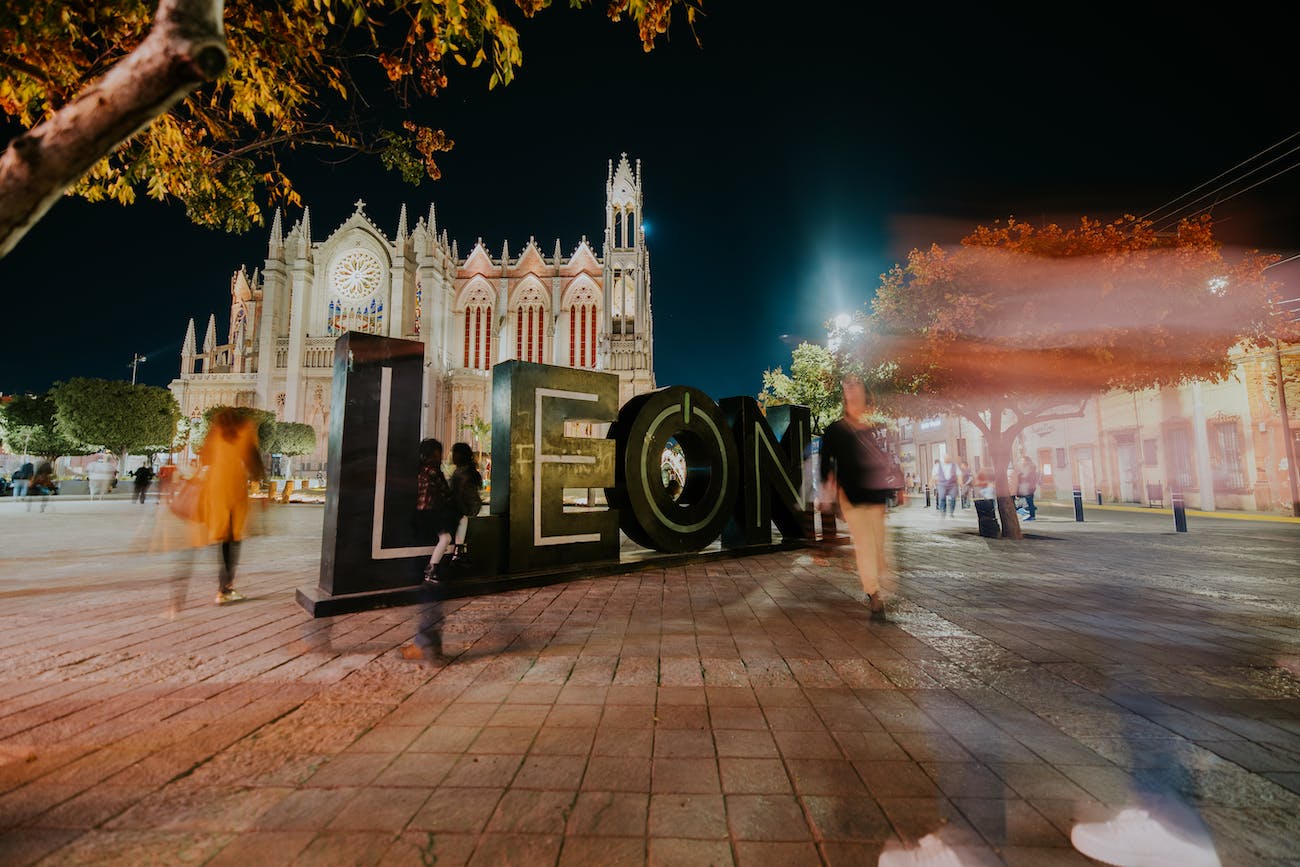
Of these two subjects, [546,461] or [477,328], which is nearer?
[546,461]

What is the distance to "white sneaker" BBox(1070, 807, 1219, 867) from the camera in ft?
5.51

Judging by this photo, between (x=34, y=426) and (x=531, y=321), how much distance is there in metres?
37.7

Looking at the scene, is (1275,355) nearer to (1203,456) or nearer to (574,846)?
(1203,456)

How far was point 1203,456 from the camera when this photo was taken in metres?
21.9

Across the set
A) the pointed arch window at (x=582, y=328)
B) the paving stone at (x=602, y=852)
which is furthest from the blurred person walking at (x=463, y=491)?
the pointed arch window at (x=582, y=328)

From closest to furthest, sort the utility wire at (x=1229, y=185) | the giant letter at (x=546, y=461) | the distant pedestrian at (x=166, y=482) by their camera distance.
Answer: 1. the giant letter at (x=546, y=461)
2. the distant pedestrian at (x=166, y=482)
3. the utility wire at (x=1229, y=185)

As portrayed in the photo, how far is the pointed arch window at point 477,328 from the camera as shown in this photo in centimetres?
5825

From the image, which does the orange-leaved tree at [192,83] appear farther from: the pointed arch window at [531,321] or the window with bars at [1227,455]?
the pointed arch window at [531,321]

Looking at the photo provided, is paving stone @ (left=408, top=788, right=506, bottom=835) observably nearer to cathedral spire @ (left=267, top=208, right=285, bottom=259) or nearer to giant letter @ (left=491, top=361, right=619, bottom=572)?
giant letter @ (left=491, top=361, right=619, bottom=572)

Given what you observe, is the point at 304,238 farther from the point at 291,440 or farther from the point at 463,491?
the point at 463,491

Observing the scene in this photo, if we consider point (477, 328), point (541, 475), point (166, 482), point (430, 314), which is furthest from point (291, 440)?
point (541, 475)

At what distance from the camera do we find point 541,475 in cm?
666

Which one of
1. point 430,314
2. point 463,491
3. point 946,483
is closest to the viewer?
point 463,491

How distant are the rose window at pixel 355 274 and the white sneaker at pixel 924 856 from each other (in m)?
60.3
